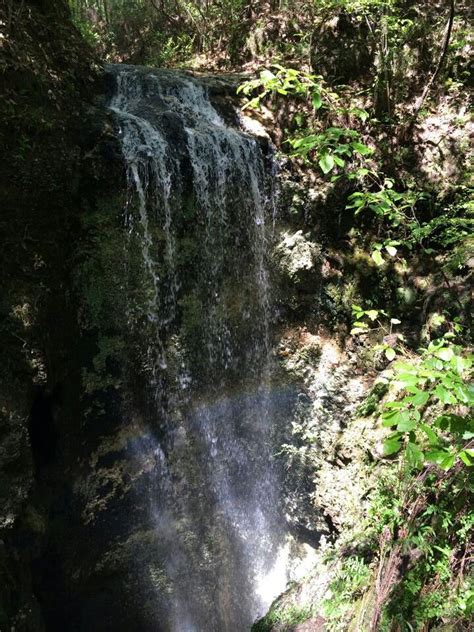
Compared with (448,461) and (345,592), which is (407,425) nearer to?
(448,461)

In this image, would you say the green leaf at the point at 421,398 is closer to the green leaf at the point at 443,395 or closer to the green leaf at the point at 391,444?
Answer: the green leaf at the point at 443,395

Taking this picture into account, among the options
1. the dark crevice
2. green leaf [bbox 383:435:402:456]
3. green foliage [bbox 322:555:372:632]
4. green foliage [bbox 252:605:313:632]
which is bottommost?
green foliage [bbox 252:605:313:632]

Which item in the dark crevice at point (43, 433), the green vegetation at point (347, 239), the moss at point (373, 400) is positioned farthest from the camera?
the moss at point (373, 400)

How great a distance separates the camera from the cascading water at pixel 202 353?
5.45 m

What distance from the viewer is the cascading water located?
215 inches

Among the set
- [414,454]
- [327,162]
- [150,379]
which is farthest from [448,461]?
[150,379]

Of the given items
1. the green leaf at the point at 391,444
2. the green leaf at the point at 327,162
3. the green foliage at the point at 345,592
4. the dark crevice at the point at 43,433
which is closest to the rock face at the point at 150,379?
the dark crevice at the point at 43,433

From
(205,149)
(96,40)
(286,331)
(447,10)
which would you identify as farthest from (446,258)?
(96,40)

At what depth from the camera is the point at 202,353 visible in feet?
19.1

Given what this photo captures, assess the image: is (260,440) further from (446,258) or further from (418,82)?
(418,82)

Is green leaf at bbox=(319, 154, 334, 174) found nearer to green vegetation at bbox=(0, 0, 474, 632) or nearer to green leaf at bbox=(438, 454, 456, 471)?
green vegetation at bbox=(0, 0, 474, 632)

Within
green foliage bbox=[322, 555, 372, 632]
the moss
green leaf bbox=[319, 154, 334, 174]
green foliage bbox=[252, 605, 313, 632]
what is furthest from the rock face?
green leaf bbox=[319, 154, 334, 174]

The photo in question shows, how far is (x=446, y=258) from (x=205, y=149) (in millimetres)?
3413

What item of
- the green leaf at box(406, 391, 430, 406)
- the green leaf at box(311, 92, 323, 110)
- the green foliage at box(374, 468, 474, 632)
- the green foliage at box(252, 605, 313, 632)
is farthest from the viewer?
the green foliage at box(252, 605, 313, 632)
